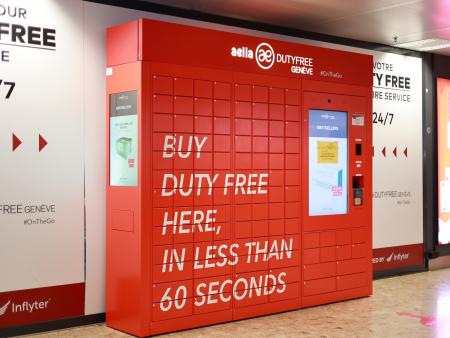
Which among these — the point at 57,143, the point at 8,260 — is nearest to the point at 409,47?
the point at 57,143

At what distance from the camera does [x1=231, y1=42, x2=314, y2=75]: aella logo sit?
5.78 m

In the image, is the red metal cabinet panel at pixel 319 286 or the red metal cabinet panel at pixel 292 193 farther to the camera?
the red metal cabinet panel at pixel 319 286

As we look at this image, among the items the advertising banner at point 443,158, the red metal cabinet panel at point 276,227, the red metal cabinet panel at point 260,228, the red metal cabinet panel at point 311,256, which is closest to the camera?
the red metal cabinet panel at point 260,228

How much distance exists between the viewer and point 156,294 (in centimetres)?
518

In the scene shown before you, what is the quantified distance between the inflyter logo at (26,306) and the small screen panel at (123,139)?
1.15m

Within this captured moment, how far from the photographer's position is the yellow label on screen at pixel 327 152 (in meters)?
6.40

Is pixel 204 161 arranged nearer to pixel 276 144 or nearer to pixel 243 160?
pixel 243 160

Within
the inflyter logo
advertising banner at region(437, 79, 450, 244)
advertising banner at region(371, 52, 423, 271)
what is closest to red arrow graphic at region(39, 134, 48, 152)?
the inflyter logo

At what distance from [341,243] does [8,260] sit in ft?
10.8

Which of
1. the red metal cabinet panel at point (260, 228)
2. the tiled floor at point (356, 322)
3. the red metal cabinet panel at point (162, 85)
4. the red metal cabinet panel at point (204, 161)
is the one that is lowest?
the tiled floor at point (356, 322)

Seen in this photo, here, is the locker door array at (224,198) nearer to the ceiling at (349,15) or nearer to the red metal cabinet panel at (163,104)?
the red metal cabinet panel at (163,104)

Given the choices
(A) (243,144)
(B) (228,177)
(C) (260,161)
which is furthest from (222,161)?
(C) (260,161)

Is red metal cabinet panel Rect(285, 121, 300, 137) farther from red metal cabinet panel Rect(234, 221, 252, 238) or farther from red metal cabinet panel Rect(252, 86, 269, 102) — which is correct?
red metal cabinet panel Rect(234, 221, 252, 238)

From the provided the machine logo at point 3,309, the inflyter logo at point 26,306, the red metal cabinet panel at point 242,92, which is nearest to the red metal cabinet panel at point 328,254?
the red metal cabinet panel at point 242,92
